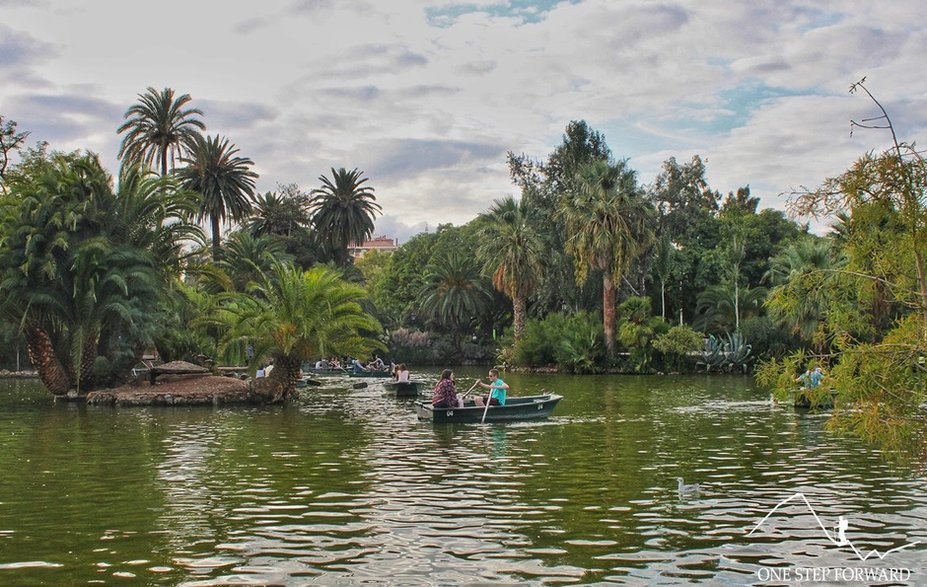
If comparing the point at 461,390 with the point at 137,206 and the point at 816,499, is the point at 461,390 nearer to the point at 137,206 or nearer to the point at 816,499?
the point at 137,206

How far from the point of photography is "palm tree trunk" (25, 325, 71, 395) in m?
37.6

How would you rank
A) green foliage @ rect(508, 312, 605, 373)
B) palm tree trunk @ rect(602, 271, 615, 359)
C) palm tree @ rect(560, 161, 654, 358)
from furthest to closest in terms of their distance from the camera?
green foliage @ rect(508, 312, 605, 373)
palm tree trunk @ rect(602, 271, 615, 359)
palm tree @ rect(560, 161, 654, 358)

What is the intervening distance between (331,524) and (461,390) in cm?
3238

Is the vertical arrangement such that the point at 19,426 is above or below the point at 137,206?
below

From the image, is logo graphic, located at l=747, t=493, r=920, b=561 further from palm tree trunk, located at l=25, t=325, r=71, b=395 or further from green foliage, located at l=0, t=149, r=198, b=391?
palm tree trunk, located at l=25, t=325, r=71, b=395

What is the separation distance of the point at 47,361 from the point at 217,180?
32907mm

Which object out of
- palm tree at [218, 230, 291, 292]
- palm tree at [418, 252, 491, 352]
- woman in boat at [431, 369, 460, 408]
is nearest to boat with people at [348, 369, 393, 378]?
palm tree at [218, 230, 291, 292]

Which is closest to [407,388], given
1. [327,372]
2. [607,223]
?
[607,223]

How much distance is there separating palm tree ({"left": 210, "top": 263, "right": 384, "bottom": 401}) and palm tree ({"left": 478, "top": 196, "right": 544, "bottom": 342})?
30.4 metres

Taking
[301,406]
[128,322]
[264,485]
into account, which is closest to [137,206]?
[128,322]

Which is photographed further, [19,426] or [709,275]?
[709,275]

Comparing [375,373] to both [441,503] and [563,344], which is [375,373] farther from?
[441,503]

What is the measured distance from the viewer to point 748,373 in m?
61.3

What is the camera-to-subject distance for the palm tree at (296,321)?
35.5 m
